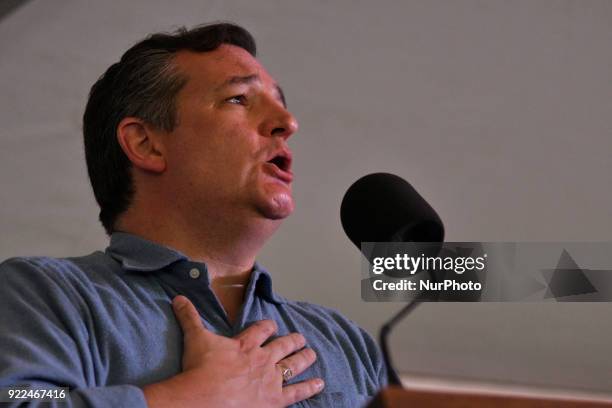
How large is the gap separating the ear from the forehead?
0.31ft

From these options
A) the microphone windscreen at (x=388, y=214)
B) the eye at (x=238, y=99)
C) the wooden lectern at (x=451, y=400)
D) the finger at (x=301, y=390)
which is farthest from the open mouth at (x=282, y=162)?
the wooden lectern at (x=451, y=400)

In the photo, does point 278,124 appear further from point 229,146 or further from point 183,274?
point 183,274

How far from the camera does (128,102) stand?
1.38 m

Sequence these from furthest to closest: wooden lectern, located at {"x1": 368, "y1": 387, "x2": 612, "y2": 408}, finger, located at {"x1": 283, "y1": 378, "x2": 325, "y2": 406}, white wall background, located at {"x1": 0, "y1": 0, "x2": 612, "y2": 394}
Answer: white wall background, located at {"x1": 0, "y1": 0, "x2": 612, "y2": 394}, finger, located at {"x1": 283, "y1": 378, "x2": 325, "y2": 406}, wooden lectern, located at {"x1": 368, "y1": 387, "x2": 612, "y2": 408}

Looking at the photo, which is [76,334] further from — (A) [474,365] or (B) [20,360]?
(A) [474,365]

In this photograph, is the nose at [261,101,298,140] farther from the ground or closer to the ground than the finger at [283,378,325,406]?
farther from the ground

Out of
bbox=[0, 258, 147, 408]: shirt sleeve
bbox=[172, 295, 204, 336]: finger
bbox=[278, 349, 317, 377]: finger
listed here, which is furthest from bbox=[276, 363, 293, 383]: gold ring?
bbox=[0, 258, 147, 408]: shirt sleeve

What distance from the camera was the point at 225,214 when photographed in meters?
1.27

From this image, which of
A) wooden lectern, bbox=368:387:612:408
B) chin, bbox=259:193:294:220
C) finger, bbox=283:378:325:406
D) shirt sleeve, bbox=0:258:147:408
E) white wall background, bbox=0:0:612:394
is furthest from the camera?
white wall background, bbox=0:0:612:394

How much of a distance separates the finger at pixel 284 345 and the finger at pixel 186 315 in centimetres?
9

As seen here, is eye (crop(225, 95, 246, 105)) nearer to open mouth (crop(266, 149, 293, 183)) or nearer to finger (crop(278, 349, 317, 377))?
open mouth (crop(266, 149, 293, 183))

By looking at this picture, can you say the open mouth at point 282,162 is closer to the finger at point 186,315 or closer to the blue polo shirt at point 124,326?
the blue polo shirt at point 124,326

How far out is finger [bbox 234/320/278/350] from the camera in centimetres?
111

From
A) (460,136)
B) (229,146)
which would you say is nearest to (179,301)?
(229,146)
